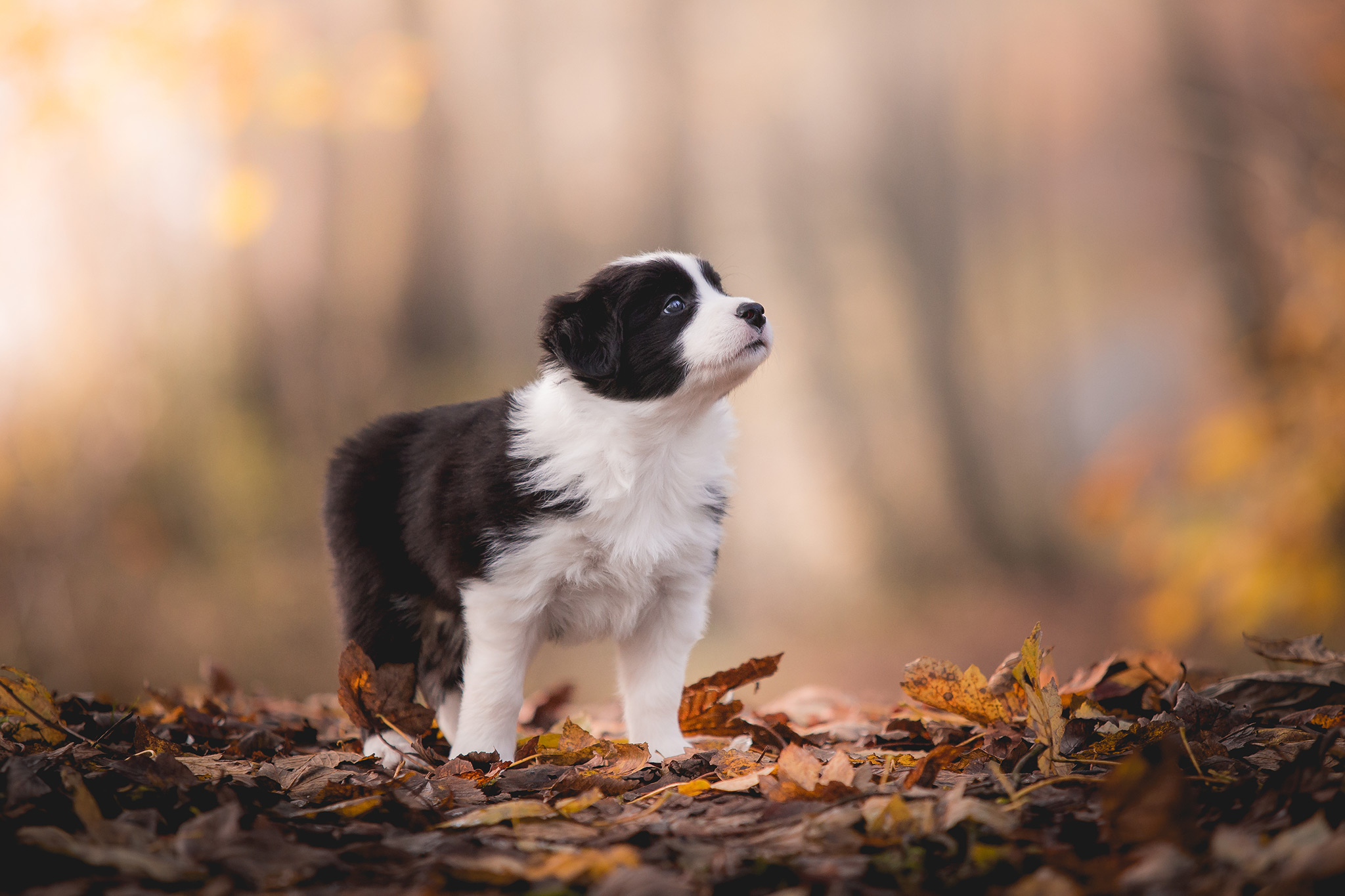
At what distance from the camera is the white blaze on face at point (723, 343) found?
2982 mm

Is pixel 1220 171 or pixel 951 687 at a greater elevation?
pixel 1220 171

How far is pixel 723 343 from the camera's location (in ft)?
9.77

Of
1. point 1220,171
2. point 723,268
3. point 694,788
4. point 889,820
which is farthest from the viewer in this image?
point 1220,171

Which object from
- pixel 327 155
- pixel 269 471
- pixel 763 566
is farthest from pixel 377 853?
pixel 327 155

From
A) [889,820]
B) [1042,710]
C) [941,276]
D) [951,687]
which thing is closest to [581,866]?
[889,820]

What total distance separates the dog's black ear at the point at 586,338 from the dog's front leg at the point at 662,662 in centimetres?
68

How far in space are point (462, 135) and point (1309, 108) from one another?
17.7 ft

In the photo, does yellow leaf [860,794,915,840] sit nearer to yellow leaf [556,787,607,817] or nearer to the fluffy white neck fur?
yellow leaf [556,787,607,817]

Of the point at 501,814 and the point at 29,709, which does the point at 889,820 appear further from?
the point at 29,709

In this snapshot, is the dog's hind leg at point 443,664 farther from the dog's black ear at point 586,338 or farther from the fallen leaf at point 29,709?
the fallen leaf at point 29,709

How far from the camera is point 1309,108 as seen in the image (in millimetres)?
6500

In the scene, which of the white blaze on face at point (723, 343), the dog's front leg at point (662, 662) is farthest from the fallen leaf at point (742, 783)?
the white blaze on face at point (723, 343)

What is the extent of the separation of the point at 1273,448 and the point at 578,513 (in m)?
4.89

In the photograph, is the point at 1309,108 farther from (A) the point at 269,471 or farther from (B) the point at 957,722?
(A) the point at 269,471
